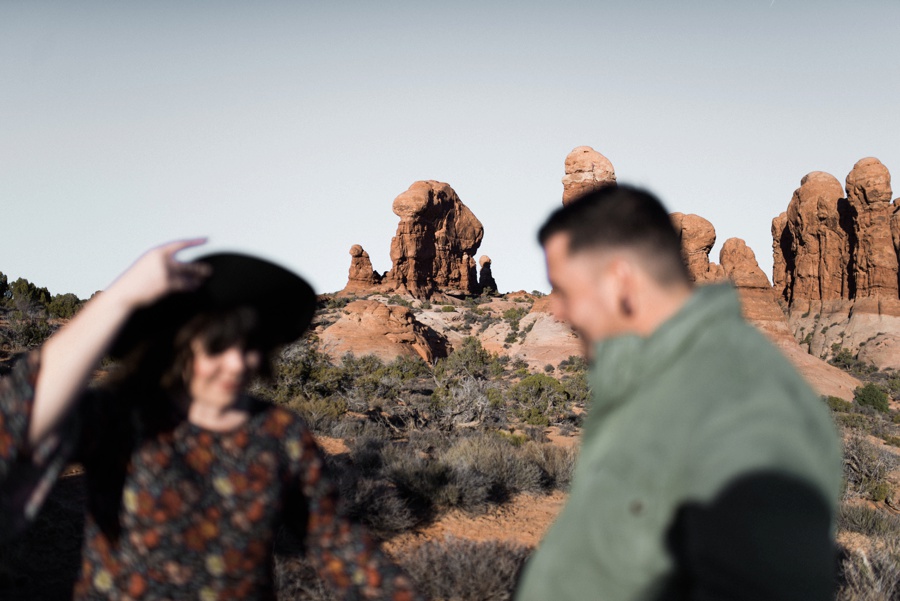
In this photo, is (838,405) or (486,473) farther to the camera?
(838,405)

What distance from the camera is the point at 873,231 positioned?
40906 millimetres

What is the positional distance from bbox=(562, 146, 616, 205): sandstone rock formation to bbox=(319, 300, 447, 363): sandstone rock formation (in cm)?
1365

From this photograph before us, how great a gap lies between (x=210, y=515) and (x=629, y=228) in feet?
4.13

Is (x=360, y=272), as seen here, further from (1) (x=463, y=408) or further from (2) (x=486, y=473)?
(2) (x=486, y=473)

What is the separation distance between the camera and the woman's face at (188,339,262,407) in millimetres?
1542

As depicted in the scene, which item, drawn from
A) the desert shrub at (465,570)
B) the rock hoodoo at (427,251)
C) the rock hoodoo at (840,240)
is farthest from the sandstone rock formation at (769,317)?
the rock hoodoo at (427,251)

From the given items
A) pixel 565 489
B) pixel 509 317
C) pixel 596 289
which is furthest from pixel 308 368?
pixel 509 317

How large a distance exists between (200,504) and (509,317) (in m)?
41.2

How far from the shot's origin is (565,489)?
29.5 ft

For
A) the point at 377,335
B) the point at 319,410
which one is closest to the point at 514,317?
the point at 377,335

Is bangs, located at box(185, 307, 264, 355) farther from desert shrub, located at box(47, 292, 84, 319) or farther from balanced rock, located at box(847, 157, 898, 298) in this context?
balanced rock, located at box(847, 157, 898, 298)

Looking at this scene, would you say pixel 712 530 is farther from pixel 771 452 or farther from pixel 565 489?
pixel 565 489

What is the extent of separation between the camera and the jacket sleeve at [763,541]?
0.80 metres

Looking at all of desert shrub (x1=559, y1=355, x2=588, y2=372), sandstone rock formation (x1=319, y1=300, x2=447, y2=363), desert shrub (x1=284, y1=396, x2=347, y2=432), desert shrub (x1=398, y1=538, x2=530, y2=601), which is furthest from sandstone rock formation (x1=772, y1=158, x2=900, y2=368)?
desert shrub (x1=398, y1=538, x2=530, y2=601)
